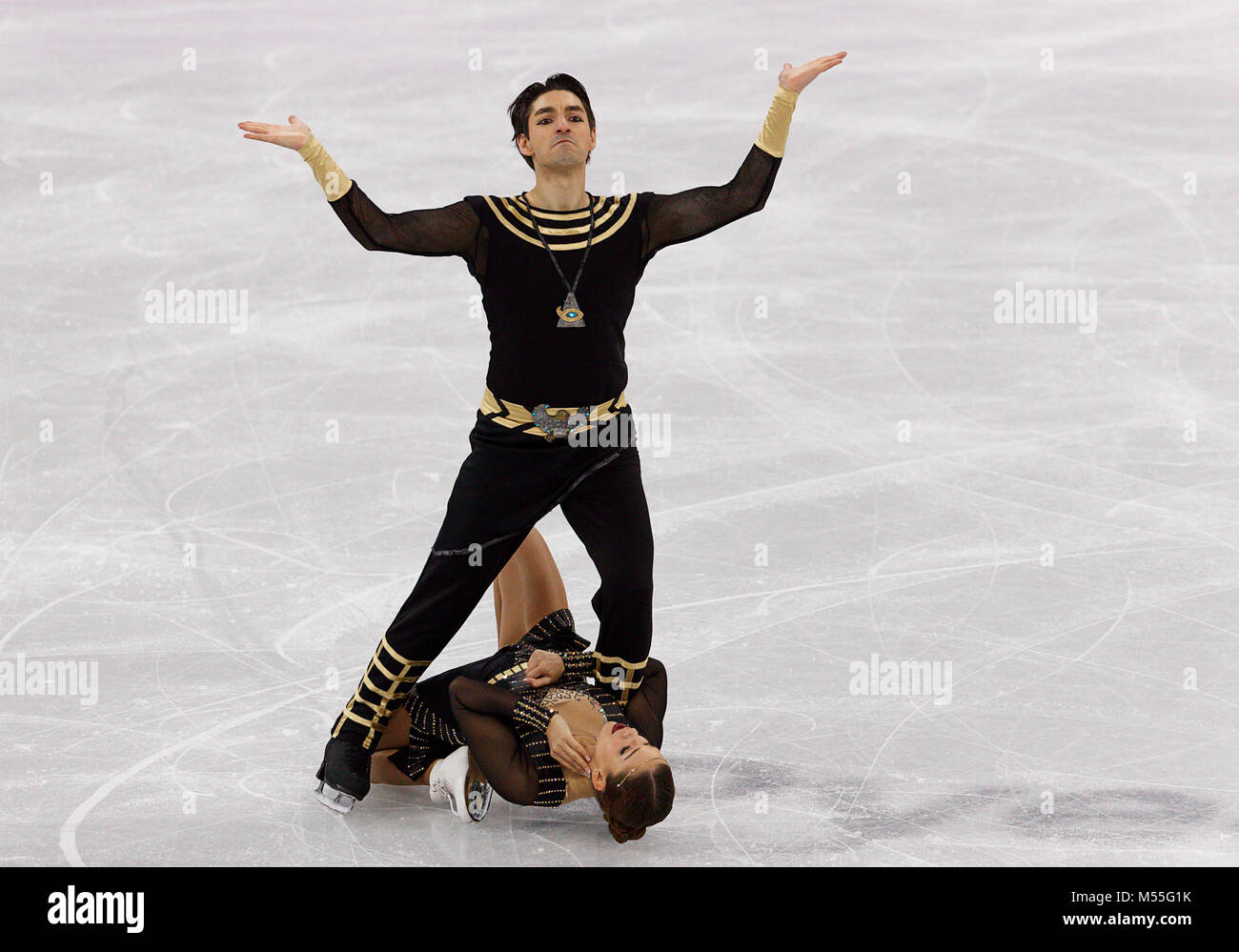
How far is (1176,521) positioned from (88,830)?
17.3 feet

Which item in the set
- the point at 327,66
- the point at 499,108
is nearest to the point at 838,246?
the point at 499,108

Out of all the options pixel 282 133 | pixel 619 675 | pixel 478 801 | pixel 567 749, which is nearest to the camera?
pixel 282 133

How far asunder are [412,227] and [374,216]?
0.15 meters

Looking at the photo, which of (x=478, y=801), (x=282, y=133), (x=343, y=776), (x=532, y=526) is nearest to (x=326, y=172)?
(x=282, y=133)

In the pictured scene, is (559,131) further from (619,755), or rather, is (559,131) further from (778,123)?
(619,755)

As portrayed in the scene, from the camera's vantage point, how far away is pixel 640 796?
5664mm

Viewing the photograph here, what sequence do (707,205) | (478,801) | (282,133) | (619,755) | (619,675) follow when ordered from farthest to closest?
(619,675)
(478,801)
(707,205)
(619,755)
(282,133)

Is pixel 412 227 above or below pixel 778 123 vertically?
below

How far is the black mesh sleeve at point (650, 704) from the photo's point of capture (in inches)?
242

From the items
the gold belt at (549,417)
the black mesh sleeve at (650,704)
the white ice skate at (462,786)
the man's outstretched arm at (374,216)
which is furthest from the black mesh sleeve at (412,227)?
the white ice skate at (462,786)

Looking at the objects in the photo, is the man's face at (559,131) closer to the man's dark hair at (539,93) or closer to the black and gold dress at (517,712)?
the man's dark hair at (539,93)

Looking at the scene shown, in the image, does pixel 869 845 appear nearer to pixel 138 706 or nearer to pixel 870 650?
pixel 870 650

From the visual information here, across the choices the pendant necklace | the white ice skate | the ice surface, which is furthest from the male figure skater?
the ice surface

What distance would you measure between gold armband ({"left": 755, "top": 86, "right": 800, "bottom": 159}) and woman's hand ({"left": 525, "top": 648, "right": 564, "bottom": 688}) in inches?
72.0
